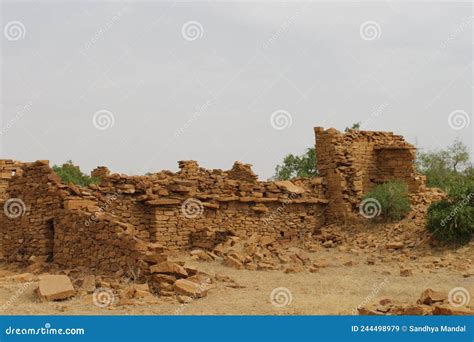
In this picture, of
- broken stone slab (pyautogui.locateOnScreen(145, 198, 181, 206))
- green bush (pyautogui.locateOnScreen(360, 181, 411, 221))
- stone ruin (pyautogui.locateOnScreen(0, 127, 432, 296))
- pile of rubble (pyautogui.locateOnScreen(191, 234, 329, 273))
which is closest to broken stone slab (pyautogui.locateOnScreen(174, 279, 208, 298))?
stone ruin (pyautogui.locateOnScreen(0, 127, 432, 296))

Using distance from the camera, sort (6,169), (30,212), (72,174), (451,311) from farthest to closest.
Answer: (72,174) < (6,169) < (30,212) < (451,311)

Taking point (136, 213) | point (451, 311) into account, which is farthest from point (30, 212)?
point (451, 311)

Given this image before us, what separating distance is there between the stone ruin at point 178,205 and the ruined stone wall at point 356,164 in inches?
1.2

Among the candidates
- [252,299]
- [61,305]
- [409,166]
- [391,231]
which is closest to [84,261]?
[61,305]

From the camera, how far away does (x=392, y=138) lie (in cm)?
2008

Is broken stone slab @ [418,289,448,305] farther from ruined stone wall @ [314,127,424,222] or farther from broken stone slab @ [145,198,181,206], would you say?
ruined stone wall @ [314,127,424,222]

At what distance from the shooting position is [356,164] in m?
19.2

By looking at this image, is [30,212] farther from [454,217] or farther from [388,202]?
[454,217]

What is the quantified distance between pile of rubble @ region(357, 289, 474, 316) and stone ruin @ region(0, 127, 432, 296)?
13.5 feet

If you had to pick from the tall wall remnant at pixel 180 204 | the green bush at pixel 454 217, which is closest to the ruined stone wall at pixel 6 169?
the tall wall remnant at pixel 180 204

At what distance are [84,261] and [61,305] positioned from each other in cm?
353

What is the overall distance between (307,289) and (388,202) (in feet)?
23.4

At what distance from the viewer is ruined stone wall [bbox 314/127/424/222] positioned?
18.8 meters

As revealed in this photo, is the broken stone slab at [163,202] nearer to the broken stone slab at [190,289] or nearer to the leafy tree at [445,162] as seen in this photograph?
the broken stone slab at [190,289]
